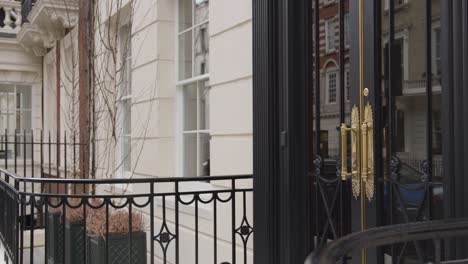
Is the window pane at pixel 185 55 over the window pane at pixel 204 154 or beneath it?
over

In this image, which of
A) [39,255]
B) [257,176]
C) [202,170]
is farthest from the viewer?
[39,255]

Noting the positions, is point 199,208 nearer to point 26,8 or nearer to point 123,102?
point 123,102

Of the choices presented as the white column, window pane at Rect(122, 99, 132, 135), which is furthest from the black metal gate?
the white column

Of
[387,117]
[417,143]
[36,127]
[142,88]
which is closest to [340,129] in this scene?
[387,117]

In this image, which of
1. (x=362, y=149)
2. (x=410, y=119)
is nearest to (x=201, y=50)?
(x=362, y=149)

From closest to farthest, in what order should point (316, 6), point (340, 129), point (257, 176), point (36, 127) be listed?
point (340, 129) < point (316, 6) < point (257, 176) < point (36, 127)

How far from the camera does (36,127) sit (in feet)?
45.8

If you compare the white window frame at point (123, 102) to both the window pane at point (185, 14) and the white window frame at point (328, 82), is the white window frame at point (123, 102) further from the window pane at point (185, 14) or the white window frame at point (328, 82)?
the white window frame at point (328, 82)

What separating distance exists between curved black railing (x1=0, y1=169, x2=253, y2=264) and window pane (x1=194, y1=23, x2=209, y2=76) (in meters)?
1.33

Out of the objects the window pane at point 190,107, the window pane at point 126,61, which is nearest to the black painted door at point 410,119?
the window pane at point 190,107

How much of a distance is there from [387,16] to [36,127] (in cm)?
1284

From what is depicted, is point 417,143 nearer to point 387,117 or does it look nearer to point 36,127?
point 387,117

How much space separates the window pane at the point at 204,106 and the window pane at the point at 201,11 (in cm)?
73

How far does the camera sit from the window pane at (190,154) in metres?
6.04
